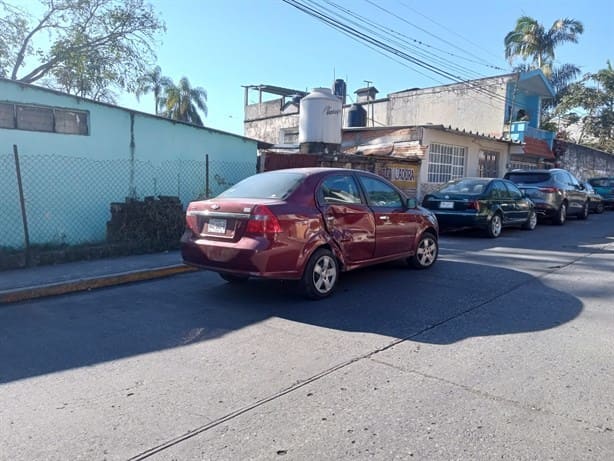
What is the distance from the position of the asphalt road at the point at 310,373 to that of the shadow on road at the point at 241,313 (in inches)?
1.1

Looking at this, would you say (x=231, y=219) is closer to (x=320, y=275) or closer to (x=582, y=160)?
(x=320, y=275)

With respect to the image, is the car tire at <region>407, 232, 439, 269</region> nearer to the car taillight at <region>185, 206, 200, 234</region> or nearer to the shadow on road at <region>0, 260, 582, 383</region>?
the shadow on road at <region>0, 260, 582, 383</region>

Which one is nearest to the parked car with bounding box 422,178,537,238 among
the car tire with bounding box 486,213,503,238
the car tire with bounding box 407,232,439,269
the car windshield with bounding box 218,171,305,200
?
the car tire with bounding box 486,213,503,238

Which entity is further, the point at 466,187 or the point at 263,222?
the point at 466,187

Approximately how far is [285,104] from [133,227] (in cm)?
2560

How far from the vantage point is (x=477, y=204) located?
1099cm

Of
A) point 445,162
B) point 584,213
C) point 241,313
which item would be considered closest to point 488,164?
point 445,162

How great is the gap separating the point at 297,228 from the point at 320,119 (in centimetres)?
905

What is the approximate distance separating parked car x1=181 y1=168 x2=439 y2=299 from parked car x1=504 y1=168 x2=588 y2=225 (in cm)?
942

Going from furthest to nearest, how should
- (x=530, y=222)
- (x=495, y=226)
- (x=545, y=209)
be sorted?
(x=545, y=209) < (x=530, y=222) < (x=495, y=226)

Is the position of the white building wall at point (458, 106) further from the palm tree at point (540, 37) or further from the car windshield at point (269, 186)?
the car windshield at point (269, 186)

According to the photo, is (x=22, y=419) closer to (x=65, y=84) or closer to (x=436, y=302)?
(x=436, y=302)

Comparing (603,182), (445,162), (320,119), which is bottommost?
(603,182)

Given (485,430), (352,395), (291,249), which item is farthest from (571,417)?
(291,249)
